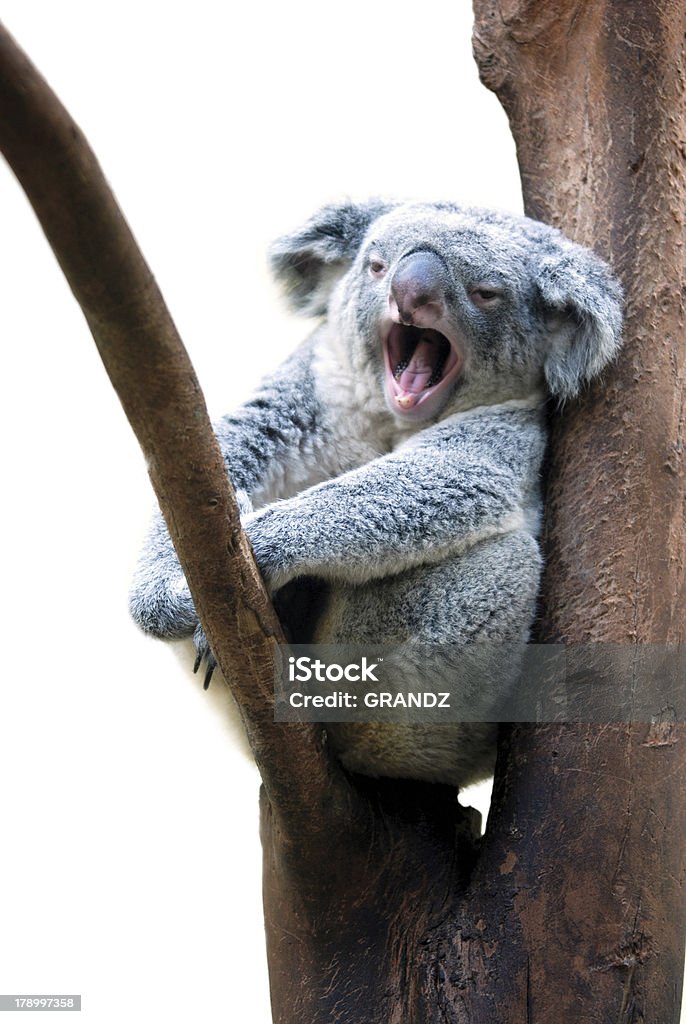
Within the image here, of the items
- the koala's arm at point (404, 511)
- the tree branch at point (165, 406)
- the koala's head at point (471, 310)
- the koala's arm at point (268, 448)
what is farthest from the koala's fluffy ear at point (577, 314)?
the tree branch at point (165, 406)

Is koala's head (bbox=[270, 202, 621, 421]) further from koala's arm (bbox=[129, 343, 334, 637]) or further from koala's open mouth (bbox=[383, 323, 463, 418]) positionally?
koala's arm (bbox=[129, 343, 334, 637])

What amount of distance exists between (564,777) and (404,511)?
1.80 ft

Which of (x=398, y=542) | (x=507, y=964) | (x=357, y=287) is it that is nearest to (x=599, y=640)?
(x=398, y=542)

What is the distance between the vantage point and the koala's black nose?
79.5 inches

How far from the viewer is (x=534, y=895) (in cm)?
178

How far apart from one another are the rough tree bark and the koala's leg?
0.25 feet

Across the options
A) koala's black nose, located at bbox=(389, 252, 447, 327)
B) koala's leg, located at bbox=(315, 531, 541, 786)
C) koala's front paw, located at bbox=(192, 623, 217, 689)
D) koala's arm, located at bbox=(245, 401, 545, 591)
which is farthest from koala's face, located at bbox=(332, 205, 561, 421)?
koala's front paw, located at bbox=(192, 623, 217, 689)

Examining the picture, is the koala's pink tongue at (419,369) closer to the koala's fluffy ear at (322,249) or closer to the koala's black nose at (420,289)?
the koala's black nose at (420,289)

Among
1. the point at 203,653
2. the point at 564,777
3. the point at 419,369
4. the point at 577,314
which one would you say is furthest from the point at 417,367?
the point at 564,777

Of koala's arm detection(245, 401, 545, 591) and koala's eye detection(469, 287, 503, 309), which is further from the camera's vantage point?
koala's eye detection(469, 287, 503, 309)

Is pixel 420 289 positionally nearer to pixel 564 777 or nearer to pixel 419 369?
pixel 419 369

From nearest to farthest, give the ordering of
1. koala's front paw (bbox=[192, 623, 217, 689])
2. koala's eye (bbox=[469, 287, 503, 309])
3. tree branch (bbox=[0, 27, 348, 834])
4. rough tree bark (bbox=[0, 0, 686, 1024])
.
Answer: tree branch (bbox=[0, 27, 348, 834]), rough tree bark (bbox=[0, 0, 686, 1024]), koala's front paw (bbox=[192, 623, 217, 689]), koala's eye (bbox=[469, 287, 503, 309])

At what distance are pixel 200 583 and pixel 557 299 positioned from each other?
0.97m

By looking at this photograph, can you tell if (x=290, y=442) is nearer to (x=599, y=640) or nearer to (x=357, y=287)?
(x=357, y=287)
